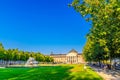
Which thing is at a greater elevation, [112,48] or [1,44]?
[1,44]

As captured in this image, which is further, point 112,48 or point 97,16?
point 112,48

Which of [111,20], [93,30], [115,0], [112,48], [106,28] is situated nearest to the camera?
[115,0]

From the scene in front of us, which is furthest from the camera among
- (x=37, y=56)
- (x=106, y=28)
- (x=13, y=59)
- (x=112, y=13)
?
(x=37, y=56)

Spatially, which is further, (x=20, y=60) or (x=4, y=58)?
(x=20, y=60)

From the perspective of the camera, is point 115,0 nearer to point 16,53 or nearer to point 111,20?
point 111,20

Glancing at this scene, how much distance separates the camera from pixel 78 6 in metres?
22.9

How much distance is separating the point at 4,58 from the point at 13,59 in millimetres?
13930

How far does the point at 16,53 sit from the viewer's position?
146 meters

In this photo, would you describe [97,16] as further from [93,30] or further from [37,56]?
[37,56]

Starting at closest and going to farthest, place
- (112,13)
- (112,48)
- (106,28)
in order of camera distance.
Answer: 1. (112,13)
2. (106,28)
3. (112,48)

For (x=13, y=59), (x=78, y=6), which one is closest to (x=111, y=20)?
(x=78, y=6)

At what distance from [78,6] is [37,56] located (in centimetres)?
17521

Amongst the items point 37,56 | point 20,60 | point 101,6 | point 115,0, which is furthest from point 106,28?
point 37,56

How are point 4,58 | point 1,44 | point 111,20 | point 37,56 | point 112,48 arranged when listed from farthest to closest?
point 37,56, point 1,44, point 4,58, point 112,48, point 111,20
